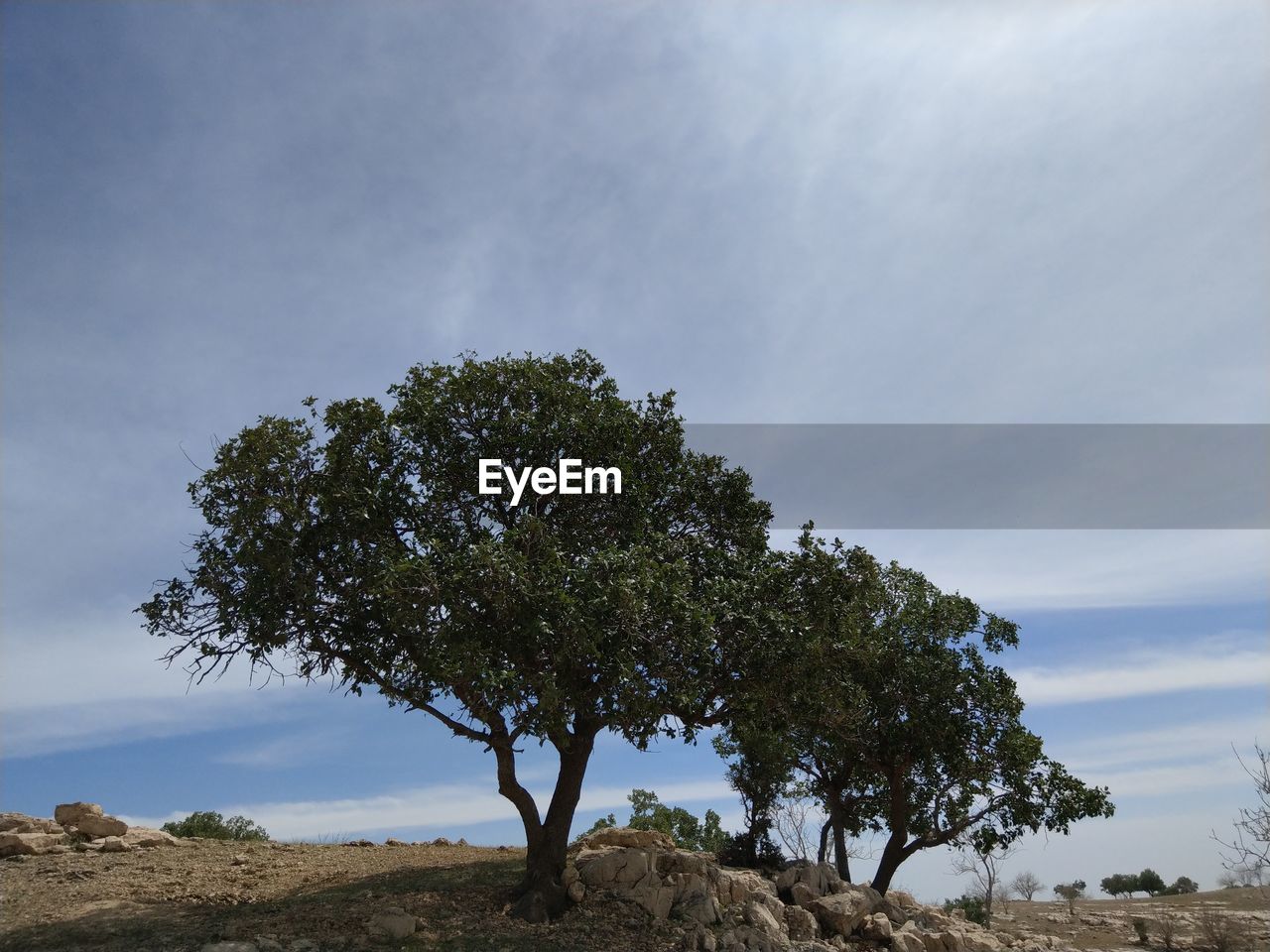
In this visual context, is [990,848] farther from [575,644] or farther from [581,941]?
[575,644]

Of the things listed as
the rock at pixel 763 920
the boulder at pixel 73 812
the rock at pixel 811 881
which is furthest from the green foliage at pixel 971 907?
the boulder at pixel 73 812

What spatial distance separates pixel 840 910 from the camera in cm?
2095

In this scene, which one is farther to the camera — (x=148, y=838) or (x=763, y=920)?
(x=148, y=838)

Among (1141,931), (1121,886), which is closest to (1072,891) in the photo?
(1121,886)

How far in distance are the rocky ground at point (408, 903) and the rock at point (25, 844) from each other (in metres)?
0.18

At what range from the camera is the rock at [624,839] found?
76.6 ft

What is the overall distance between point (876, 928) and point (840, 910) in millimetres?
965

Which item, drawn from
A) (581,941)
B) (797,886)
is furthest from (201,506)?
(797,886)

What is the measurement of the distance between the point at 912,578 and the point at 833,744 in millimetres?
6322

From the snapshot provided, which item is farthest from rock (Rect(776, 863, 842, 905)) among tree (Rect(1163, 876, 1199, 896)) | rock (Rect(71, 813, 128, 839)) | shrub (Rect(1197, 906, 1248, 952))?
tree (Rect(1163, 876, 1199, 896))

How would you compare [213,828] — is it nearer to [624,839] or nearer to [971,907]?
[624,839]

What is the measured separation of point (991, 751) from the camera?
91.7ft

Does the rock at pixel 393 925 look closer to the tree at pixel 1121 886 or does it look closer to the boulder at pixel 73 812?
the boulder at pixel 73 812

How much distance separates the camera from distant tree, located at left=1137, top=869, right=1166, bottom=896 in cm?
5416
